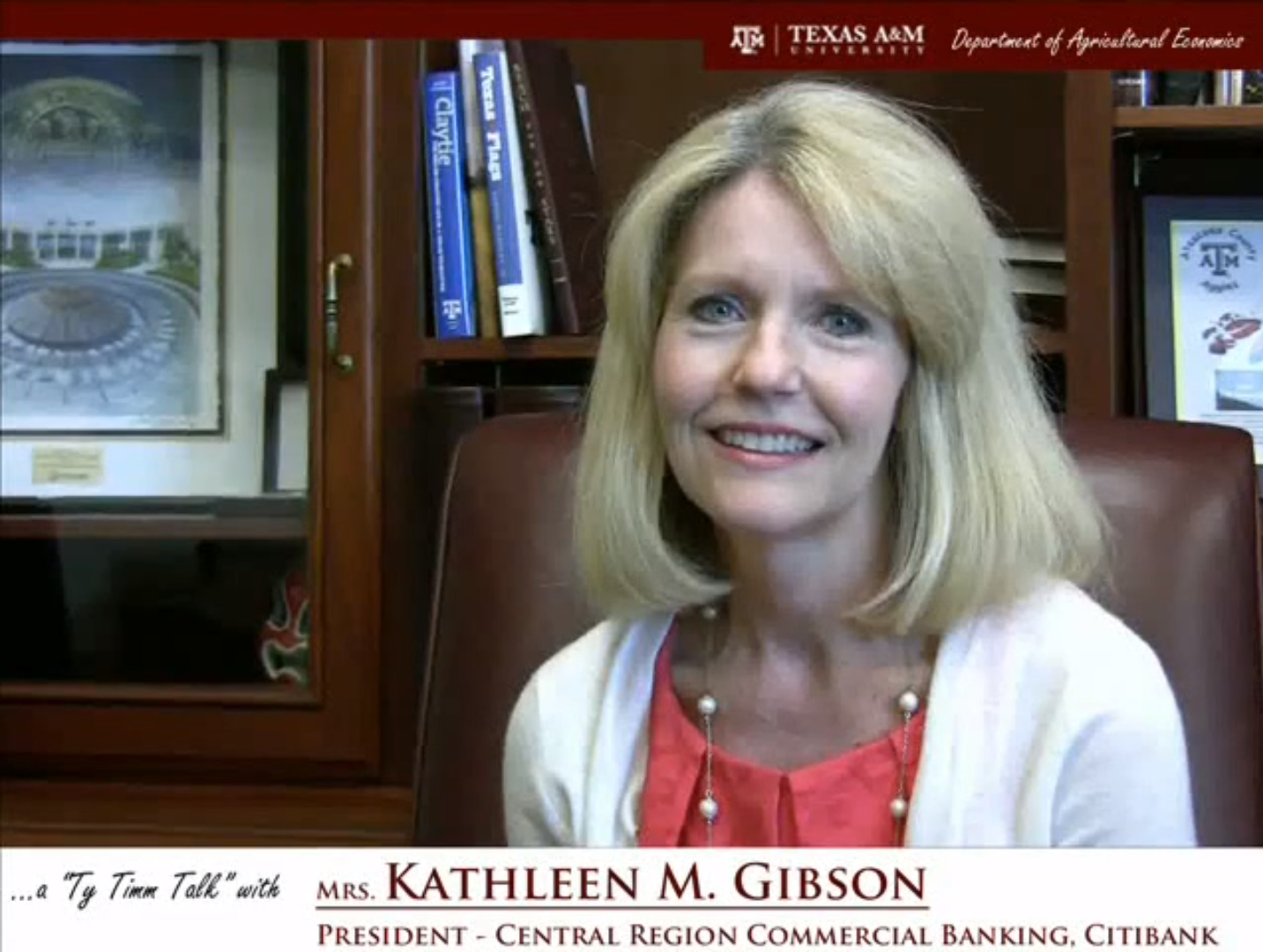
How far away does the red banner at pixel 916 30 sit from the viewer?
2.76 feet

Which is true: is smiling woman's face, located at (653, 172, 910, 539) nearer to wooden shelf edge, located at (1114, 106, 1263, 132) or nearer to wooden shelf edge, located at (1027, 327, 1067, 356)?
wooden shelf edge, located at (1027, 327, 1067, 356)

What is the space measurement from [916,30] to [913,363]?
211 mm

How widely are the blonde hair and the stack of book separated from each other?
0.18 ft

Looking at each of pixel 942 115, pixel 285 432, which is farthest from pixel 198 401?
pixel 942 115

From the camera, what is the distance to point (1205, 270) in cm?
85

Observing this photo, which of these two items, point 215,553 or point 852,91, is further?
point 215,553

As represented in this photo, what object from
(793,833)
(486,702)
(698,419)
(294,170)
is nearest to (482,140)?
(294,170)

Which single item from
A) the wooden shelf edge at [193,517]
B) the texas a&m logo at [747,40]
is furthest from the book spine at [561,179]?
the wooden shelf edge at [193,517]

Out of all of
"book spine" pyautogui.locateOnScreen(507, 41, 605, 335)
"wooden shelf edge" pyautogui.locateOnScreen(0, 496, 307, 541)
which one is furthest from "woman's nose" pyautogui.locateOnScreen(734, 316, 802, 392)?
"wooden shelf edge" pyautogui.locateOnScreen(0, 496, 307, 541)

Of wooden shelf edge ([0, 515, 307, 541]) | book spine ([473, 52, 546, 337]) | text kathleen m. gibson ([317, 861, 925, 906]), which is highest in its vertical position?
book spine ([473, 52, 546, 337])

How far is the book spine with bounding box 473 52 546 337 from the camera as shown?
34.2 inches

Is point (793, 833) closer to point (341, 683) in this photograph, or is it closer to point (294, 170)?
point (341, 683)

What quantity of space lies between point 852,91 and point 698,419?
20 cm

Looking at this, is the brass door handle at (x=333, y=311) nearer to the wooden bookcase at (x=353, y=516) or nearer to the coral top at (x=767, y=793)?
the wooden bookcase at (x=353, y=516)
